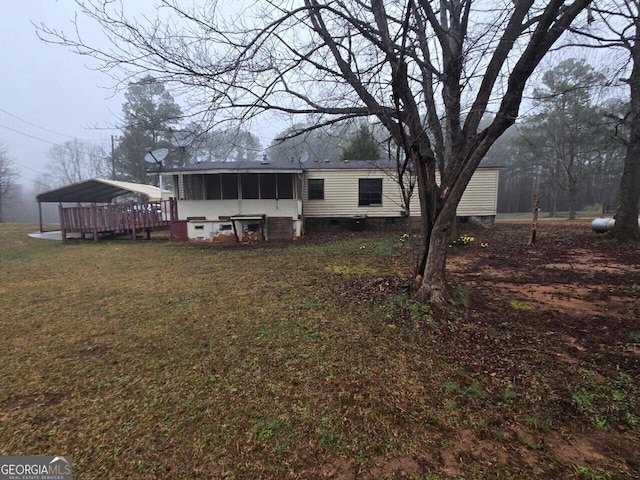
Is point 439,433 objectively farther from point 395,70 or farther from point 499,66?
point 499,66

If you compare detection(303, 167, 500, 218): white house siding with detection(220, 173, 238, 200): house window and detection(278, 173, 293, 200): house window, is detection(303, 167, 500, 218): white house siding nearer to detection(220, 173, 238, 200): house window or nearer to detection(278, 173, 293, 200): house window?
detection(278, 173, 293, 200): house window

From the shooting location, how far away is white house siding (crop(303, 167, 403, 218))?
14289 mm

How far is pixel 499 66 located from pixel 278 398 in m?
4.26

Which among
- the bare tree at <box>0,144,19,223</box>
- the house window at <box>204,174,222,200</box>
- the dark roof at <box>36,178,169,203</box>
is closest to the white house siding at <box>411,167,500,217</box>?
the house window at <box>204,174,222,200</box>

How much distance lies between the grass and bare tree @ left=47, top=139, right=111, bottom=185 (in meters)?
62.4

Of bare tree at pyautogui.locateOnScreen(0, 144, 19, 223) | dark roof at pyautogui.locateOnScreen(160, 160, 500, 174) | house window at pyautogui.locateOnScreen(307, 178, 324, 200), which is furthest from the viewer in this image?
bare tree at pyautogui.locateOnScreen(0, 144, 19, 223)

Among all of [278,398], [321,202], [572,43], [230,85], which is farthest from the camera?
[321,202]

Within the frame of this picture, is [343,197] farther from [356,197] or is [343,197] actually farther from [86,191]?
[86,191]

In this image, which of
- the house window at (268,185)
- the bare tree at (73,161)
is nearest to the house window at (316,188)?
the house window at (268,185)

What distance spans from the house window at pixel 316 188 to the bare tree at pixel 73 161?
54.8 metres

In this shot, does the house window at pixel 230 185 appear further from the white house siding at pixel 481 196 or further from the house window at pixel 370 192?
the white house siding at pixel 481 196

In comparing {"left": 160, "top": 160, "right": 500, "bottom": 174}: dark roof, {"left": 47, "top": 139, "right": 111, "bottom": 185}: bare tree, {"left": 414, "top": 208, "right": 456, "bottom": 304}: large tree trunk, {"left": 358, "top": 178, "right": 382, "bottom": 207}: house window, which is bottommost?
{"left": 414, "top": 208, "right": 456, "bottom": 304}: large tree trunk

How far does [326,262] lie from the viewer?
24.6 ft

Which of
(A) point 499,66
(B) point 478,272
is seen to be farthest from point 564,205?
(A) point 499,66
